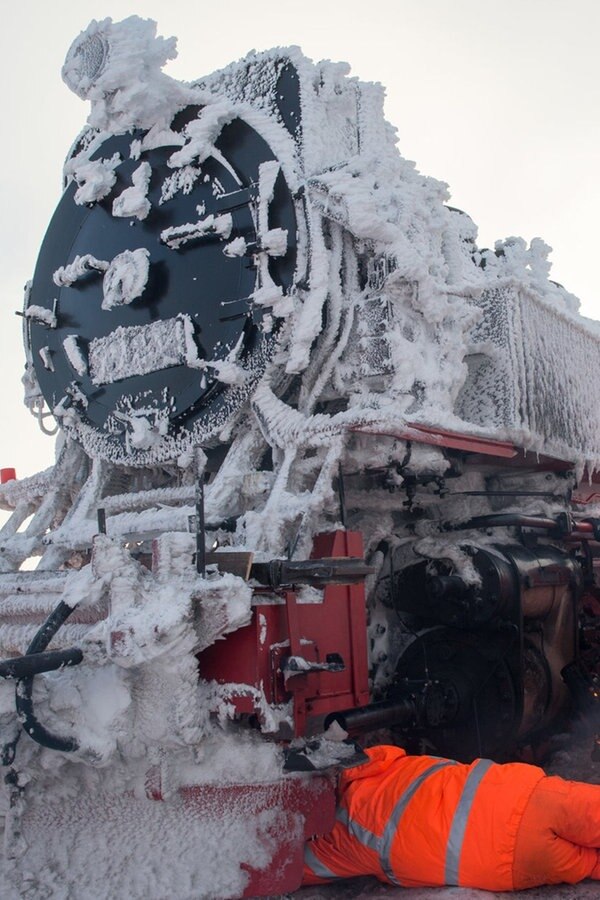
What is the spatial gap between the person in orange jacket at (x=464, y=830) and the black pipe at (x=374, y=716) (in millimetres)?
260

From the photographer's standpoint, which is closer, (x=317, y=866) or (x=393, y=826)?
(x=393, y=826)

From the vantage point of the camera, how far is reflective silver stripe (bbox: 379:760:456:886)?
3395 millimetres

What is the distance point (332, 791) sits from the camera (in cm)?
360

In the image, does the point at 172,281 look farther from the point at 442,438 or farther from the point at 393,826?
the point at 393,826

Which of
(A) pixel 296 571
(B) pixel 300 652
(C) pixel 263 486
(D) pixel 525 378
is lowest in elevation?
(B) pixel 300 652

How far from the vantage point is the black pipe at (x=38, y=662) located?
317 cm

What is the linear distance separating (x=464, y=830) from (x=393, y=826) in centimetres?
31

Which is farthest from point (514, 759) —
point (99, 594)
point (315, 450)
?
point (99, 594)

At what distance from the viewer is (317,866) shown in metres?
3.61

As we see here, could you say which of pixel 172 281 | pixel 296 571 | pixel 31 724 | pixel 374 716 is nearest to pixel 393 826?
pixel 374 716

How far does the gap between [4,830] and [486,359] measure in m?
3.41

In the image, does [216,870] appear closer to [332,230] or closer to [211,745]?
[211,745]

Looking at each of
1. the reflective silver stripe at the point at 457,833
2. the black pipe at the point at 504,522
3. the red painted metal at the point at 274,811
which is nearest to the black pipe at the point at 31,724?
the red painted metal at the point at 274,811

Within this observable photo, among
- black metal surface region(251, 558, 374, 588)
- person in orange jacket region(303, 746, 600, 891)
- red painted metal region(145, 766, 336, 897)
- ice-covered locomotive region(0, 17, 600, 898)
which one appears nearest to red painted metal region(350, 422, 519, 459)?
ice-covered locomotive region(0, 17, 600, 898)
